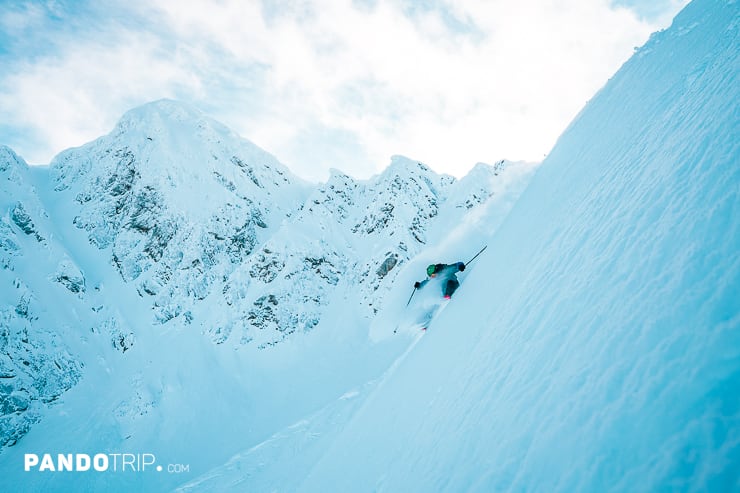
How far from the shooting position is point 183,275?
41.5 m

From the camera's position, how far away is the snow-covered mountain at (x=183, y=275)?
2864cm

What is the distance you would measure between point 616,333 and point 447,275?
967 cm

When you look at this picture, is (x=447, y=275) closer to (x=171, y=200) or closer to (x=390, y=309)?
(x=390, y=309)

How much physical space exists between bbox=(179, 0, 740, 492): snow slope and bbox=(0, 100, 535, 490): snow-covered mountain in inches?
378

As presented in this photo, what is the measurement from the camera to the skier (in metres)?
11.1

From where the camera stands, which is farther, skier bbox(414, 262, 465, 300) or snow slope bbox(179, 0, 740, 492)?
skier bbox(414, 262, 465, 300)

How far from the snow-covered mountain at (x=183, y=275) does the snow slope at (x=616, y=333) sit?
9.60 meters

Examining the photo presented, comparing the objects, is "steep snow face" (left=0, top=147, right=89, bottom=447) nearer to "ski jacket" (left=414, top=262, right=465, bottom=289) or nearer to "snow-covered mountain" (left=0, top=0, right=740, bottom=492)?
"snow-covered mountain" (left=0, top=0, right=740, bottom=492)

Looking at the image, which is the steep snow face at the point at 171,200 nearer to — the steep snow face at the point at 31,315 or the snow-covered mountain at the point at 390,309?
the snow-covered mountain at the point at 390,309

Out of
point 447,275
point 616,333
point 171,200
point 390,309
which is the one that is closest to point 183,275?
point 171,200

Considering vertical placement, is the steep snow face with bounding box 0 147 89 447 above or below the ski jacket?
above

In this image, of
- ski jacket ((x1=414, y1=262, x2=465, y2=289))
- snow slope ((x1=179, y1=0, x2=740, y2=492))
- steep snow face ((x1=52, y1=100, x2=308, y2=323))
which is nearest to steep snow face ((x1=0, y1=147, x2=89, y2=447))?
steep snow face ((x1=52, y1=100, x2=308, y2=323))

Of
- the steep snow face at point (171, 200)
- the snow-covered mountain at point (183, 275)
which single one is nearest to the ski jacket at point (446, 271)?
the snow-covered mountain at point (183, 275)

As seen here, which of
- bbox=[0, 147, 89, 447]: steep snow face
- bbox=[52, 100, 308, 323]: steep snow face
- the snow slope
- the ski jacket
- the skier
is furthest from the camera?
bbox=[52, 100, 308, 323]: steep snow face
